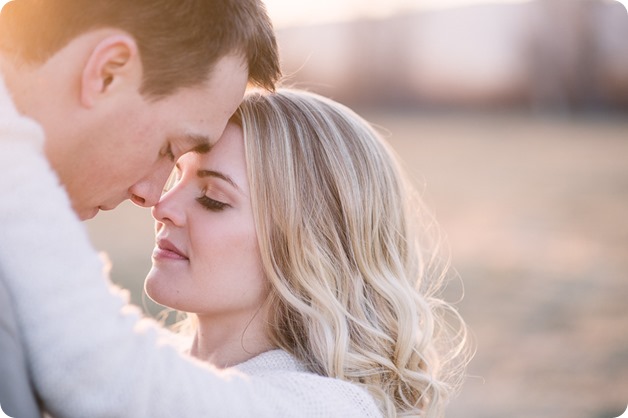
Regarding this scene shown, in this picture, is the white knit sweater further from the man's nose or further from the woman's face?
the woman's face

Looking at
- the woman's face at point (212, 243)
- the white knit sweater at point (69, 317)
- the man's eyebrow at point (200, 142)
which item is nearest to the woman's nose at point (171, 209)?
the woman's face at point (212, 243)

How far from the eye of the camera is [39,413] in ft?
5.86

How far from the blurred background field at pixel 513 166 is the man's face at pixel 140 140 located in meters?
0.71

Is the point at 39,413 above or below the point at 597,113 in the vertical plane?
above

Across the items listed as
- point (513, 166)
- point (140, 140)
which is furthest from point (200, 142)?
point (513, 166)

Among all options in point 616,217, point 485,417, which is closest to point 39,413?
point 485,417

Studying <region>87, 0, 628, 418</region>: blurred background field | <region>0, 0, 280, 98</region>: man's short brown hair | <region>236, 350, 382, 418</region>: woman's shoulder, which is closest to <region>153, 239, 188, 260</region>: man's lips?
<region>236, 350, 382, 418</region>: woman's shoulder

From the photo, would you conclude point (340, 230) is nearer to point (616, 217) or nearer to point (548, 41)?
point (616, 217)

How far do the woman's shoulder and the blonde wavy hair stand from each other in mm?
182

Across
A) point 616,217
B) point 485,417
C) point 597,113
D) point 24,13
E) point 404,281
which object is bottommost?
point 597,113

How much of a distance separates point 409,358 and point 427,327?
5.9 inches

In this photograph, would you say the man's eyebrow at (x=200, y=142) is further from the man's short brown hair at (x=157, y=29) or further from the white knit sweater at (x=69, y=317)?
the white knit sweater at (x=69, y=317)

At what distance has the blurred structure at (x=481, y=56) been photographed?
31.5 meters

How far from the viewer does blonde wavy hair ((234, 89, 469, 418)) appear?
3.00 m
